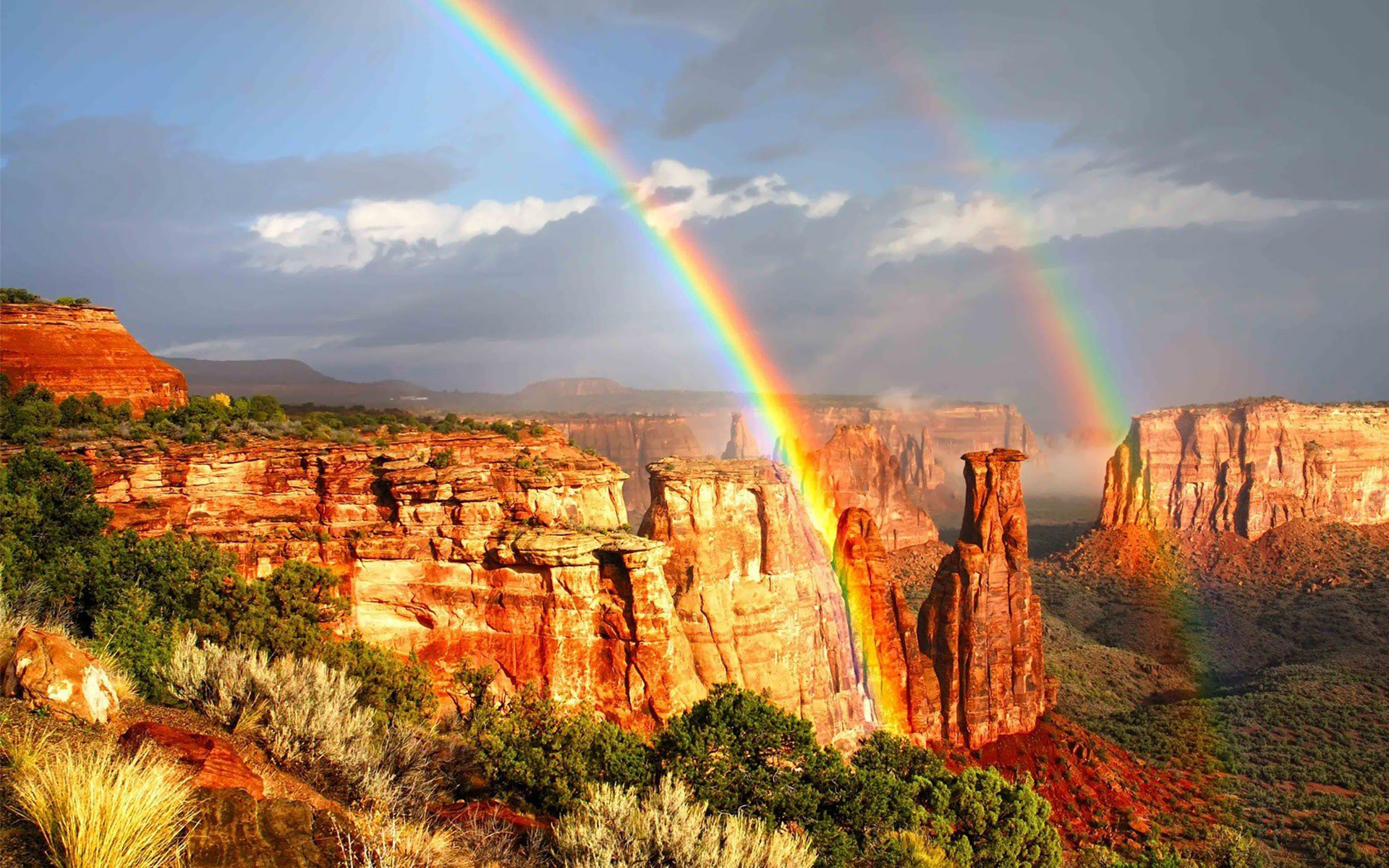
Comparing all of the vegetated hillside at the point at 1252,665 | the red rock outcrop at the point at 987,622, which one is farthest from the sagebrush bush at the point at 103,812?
the vegetated hillside at the point at 1252,665

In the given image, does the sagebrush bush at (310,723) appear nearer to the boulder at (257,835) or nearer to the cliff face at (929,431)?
the boulder at (257,835)

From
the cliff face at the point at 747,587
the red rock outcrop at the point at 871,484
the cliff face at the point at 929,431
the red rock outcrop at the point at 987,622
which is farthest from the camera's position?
the cliff face at the point at 929,431

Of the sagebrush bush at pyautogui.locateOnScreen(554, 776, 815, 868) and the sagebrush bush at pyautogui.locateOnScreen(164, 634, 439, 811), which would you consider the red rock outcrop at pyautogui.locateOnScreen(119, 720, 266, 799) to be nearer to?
the sagebrush bush at pyautogui.locateOnScreen(164, 634, 439, 811)

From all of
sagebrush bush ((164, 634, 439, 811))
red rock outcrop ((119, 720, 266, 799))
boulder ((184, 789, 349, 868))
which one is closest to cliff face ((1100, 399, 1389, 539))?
sagebrush bush ((164, 634, 439, 811))

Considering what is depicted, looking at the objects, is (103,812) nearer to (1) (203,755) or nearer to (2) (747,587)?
(1) (203,755)

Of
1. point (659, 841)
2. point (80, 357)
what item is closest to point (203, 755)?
point (659, 841)

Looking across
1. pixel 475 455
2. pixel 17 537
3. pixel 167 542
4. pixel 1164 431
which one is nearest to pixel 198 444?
pixel 167 542
